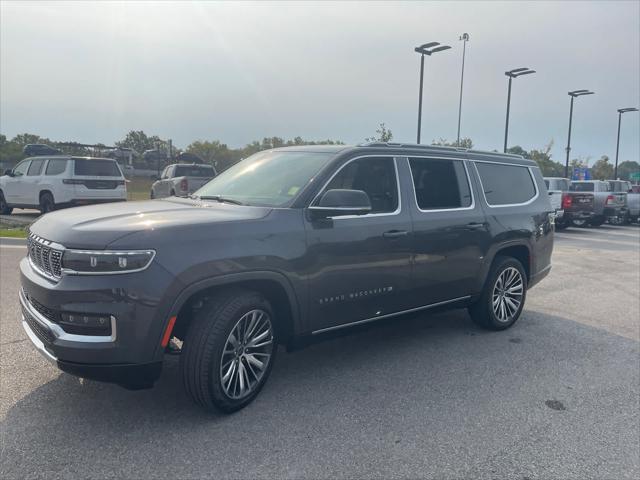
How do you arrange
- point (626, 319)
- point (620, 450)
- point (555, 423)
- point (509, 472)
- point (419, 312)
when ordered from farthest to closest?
point (626, 319)
point (419, 312)
point (555, 423)
point (620, 450)
point (509, 472)

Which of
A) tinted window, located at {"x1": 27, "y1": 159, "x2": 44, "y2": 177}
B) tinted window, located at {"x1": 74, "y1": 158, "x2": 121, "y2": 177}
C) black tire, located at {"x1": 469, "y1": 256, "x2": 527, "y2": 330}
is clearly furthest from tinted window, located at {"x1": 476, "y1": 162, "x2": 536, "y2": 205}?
tinted window, located at {"x1": 27, "y1": 159, "x2": 44, "y2": 177}

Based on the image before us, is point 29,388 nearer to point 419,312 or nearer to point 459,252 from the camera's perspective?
point 419,312

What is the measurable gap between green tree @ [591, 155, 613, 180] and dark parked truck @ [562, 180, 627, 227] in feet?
140

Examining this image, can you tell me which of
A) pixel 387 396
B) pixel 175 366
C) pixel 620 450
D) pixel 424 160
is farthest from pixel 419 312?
pixel 175 366

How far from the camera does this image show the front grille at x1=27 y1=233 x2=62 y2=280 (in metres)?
3.13

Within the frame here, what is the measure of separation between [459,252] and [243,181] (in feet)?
7.06

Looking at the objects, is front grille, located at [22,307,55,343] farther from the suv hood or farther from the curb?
the curb

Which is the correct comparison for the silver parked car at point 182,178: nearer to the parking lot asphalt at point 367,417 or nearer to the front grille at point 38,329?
the parking lot asphalt at point 367,417

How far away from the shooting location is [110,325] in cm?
299

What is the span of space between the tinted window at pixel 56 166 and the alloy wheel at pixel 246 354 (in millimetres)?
12404

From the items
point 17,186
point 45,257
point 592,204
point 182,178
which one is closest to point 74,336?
point 45,257

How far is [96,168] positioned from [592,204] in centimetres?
1702

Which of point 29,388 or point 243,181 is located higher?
point 243,181

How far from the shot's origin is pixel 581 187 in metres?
22.3
